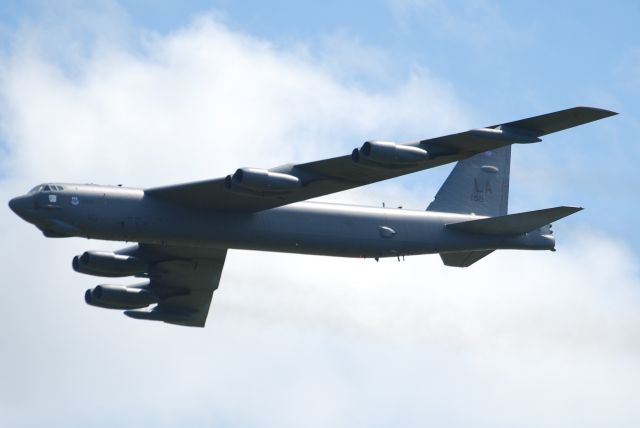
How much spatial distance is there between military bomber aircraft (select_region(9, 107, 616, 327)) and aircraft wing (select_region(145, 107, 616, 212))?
1.8 inches

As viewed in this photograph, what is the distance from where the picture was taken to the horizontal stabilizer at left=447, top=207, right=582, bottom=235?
5078cm

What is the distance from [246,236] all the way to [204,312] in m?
8.21

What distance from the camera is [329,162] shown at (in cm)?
4719

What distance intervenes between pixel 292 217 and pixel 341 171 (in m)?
3.20

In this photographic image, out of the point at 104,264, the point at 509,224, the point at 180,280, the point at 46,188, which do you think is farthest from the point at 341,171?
the point at 180,280

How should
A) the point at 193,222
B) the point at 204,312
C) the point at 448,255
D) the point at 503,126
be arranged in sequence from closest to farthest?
the point at 503,126 < the point at 193,222 < the point at 448,255 < the point at 204,312

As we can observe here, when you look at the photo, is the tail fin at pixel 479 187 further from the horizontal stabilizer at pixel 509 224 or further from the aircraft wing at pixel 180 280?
the aircraft wing at pixel 180 280

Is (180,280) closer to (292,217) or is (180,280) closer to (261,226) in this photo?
(261,226)

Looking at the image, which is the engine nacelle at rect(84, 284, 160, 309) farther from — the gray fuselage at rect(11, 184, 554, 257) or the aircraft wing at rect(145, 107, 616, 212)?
the aircraft wing at rect(145, 107, 616, 212)

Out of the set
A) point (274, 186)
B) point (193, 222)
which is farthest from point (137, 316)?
point (274, 186)

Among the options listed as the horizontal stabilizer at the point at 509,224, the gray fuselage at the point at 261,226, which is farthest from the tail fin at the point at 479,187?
the horizontal stabilizer at the point at 509,224

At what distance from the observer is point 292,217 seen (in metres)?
50.0

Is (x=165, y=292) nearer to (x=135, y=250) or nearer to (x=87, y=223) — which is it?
(x=135, y=250)

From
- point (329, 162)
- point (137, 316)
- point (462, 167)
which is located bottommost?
point (137, 316)
